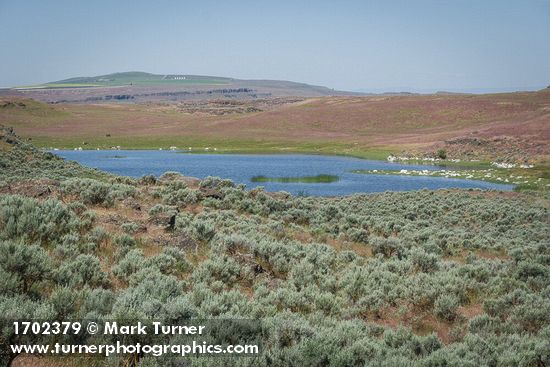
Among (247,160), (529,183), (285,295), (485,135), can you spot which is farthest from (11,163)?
(485,135)

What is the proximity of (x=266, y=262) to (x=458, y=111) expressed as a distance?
94.1 meters

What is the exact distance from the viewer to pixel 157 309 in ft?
18.8

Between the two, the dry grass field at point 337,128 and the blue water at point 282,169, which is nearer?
the blue water at point 282,169

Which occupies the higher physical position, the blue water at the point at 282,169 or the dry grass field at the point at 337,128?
the dry grass field at the point at 337,128

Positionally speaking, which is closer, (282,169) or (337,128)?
(282,169)

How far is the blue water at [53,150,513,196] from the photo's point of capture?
42344mm

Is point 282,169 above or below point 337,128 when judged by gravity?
below

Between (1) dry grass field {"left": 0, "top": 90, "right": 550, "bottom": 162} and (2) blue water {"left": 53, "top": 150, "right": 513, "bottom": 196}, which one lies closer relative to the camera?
(2) blue water {"left": 53, "top": 150, "right": 513, "bottom": 196}

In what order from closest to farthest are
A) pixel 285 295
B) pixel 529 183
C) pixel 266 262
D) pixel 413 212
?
pixel 285 295 < pixel 266 262 < pixel 413 212 < pixel 529 183

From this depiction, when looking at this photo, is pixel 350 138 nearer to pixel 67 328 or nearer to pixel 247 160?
pixel 247 160

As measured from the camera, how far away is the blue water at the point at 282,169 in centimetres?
4234

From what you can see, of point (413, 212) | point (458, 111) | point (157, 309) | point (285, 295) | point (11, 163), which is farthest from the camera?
point (458, 111)

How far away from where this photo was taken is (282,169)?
5356cm

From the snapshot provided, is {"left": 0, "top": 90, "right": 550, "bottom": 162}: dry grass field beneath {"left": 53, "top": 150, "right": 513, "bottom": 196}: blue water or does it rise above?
above
